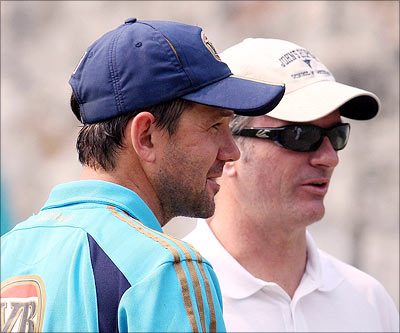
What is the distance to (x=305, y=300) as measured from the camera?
92.3 inches

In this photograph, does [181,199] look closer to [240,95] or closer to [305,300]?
[240,95]

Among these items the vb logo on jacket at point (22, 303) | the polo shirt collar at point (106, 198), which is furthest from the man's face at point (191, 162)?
the vb logo on jacket at point (22, 303)

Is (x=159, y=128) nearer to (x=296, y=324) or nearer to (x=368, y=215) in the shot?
(x=296, y=324)

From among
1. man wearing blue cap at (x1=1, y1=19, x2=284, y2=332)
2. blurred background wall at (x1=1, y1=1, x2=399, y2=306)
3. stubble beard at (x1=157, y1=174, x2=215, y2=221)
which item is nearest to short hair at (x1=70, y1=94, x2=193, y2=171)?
man wearing blue cap at (x1=1, y1=19, x2=284, y2=332)

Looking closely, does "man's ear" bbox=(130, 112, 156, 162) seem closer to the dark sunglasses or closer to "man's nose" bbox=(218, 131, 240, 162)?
"man's nose" bbox=(218, 131, 240, 162)

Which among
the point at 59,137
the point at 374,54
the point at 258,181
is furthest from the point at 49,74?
the point at 258,181

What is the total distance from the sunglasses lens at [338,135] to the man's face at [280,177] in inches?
1.4

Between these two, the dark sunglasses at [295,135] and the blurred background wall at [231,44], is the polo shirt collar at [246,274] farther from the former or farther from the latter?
the blurred background wall at [231,44]

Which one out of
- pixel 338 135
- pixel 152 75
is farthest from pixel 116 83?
pixel 338 135

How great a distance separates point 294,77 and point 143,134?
1060 mm

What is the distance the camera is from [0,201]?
4328mm

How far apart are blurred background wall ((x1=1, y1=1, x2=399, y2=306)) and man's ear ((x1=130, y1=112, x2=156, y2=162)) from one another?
2.73 m

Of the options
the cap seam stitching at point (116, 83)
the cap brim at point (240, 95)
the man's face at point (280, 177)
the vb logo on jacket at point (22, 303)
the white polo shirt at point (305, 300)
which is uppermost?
the cap seam stitching at point (116, 83)

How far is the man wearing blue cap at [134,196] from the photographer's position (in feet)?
3.90
